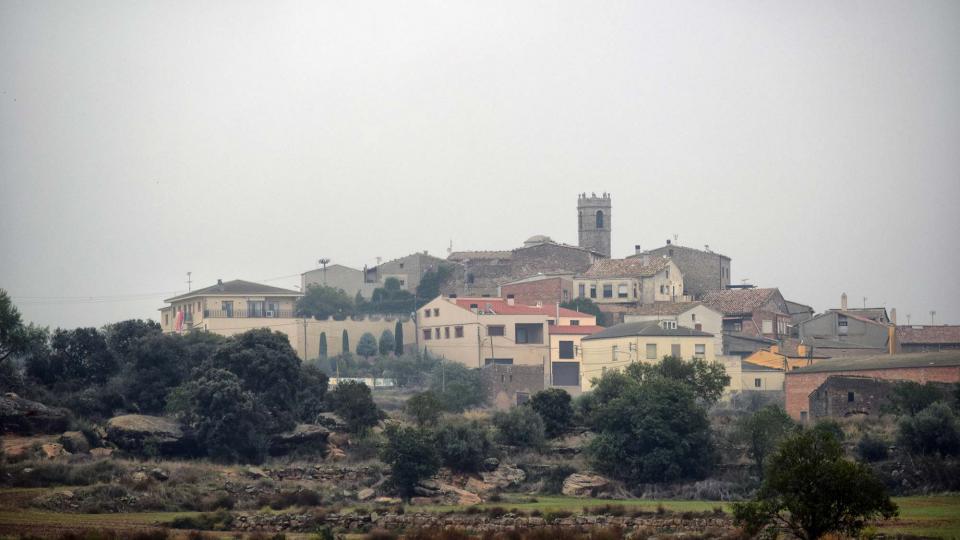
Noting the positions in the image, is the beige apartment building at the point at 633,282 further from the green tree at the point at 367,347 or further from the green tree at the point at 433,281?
the green tree at the point at 367,347

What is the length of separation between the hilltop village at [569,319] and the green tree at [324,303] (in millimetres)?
91

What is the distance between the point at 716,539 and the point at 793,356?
152ft

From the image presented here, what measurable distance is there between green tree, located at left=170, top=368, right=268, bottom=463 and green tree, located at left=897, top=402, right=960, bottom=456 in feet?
74.8

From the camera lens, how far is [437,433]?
54469mm

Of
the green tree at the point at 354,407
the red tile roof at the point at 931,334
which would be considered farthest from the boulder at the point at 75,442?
the red tile roof at the point at 931,334

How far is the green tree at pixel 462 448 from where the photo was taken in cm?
5362

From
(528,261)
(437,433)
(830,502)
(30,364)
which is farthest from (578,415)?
(528,261)

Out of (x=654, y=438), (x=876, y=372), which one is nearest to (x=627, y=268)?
(x=876, y=372)

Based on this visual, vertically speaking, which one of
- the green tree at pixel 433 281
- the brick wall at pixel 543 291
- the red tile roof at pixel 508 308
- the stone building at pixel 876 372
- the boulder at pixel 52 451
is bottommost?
the boulder at pixel 52 451

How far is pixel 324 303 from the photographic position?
326 ft

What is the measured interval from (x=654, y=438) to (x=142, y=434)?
1810 cm

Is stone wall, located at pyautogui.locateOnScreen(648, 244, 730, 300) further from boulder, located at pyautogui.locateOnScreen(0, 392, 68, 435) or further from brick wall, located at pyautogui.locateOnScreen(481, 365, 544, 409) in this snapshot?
boulder, located at pyautogui.locateOnScreen(0, 392, 68, 435)

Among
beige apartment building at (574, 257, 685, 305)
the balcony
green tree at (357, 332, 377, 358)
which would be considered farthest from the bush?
the balcony

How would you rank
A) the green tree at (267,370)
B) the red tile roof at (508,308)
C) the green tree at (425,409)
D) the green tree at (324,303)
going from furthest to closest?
the green tree at (324,303) → the red tile roof at (508,308) → the green tree at (425,409) → the green tree at (267,370)
